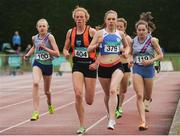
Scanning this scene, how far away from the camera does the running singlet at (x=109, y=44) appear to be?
11211 millimetres

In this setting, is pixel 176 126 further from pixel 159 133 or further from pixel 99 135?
pixel 99 135

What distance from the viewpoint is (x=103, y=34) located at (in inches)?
440

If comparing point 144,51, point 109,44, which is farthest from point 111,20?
point 144,51

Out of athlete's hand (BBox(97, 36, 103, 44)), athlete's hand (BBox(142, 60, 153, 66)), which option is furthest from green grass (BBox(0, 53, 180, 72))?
athlete's hand (BBox(97, 36, 103, 44))

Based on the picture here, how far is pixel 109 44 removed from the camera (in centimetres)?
1122

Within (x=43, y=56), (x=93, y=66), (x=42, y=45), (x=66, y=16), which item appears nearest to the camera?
(x=93, y=66)

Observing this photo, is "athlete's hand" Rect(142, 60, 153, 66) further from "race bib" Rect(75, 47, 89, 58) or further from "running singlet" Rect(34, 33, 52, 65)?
"running singlet" Rect(34, 33, 52, 65)

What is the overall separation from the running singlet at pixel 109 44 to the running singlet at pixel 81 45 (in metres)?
0.31

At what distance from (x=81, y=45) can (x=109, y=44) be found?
1.82 feet

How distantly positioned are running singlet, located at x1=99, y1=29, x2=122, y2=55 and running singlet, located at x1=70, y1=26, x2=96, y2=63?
31 cm

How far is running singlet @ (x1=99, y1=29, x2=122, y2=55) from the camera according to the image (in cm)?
1121

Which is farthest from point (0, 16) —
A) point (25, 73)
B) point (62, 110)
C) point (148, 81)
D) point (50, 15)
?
point (148, 81)

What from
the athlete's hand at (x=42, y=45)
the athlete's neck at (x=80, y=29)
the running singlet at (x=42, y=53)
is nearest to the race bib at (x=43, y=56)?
the running singlet at (x=42, y=53)

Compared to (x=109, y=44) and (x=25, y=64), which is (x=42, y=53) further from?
A: (x=25, y=64)
